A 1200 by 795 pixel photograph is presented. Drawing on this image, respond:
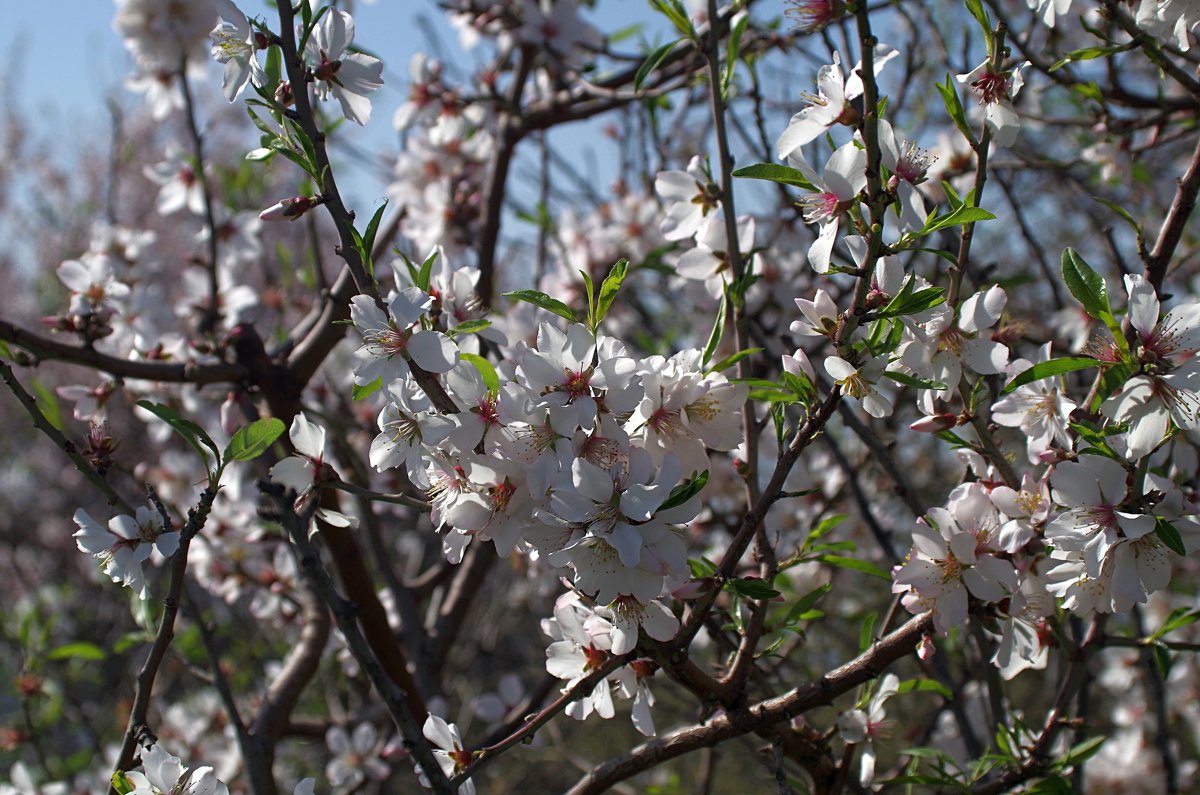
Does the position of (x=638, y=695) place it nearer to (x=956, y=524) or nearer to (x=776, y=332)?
(x=956, y=524)

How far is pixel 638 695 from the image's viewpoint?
132 cm

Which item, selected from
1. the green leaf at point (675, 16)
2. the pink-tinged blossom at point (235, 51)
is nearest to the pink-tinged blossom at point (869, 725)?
the green leaf at point (675, 16)

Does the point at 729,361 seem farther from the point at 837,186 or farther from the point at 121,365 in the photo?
the point at 121,365

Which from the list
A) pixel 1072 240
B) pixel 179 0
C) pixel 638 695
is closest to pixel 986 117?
pixel 638 695

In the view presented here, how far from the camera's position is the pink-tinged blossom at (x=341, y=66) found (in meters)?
1.36

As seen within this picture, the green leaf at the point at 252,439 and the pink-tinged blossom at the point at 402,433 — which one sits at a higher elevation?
the green leaf at the point at 252,439

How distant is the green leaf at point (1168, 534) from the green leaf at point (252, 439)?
3.49 ft

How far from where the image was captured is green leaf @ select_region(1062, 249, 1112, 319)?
110cm

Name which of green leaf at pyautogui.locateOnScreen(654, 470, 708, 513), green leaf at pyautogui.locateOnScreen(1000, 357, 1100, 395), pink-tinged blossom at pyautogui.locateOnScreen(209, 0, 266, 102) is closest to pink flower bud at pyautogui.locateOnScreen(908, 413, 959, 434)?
green leaf at pyautogui.locateOnScreen(1000, 357, 1100, 395)

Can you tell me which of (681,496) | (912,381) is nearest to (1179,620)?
(912,381)

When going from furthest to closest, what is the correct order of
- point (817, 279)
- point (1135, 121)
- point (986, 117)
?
point (817, 279), point (1135, 121), point (986, 117)

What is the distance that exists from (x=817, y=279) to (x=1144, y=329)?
62.6 inches

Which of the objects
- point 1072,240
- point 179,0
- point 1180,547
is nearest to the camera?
point 1180,547

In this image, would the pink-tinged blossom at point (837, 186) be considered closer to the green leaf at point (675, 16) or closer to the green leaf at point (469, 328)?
the green leaf at point (469, 328)
